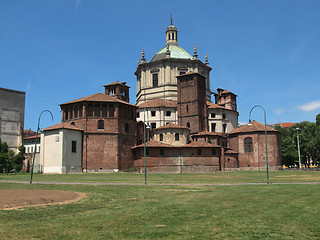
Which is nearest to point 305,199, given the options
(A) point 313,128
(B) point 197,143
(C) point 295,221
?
→ (C) point 295,221

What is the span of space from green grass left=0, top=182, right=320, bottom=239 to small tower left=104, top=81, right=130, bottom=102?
64147 mm

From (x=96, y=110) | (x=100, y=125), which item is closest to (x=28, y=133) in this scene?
(x=96, y=110)

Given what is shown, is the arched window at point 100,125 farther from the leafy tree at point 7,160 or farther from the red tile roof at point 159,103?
the leafy tree at point 7,160

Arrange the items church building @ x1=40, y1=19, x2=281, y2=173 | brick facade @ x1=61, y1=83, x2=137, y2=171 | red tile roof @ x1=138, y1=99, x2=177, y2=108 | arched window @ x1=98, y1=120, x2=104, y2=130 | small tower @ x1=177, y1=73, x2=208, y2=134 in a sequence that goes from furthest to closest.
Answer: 1. red tile roof @ x1=138, y1=99, x2=177, y2=108
2. small tower @ x1=177, y1=73, x2=208, y2=134
3. arched window @ x1=98, y1=120, x2=104, y2=130
4. brick facade @ x1=61, y1=83, x2=137, y2=171
5. church building @ x1=40, y1=19, x2=281, y2=173

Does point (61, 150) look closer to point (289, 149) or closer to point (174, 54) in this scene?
point (174, 54)

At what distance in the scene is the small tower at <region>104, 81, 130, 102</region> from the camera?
80.4 m

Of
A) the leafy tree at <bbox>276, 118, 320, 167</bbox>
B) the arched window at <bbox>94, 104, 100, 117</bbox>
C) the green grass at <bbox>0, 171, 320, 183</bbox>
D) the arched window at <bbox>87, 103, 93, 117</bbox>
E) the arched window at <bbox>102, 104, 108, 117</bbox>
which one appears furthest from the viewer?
the leafy tree at <bbox>276, 118, 320, 167</bbox>

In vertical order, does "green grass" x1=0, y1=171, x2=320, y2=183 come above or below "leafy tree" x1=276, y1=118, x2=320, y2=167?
below

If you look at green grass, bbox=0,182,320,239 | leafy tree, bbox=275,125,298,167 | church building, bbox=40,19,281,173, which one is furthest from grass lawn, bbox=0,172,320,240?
leafy tree, bbox=275,125,298,167

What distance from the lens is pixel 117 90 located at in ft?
264

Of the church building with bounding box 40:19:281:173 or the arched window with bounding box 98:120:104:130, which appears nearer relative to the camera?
the church building with bounding box 40:19:281:173

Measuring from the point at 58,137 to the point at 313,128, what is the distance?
6490 centimetres

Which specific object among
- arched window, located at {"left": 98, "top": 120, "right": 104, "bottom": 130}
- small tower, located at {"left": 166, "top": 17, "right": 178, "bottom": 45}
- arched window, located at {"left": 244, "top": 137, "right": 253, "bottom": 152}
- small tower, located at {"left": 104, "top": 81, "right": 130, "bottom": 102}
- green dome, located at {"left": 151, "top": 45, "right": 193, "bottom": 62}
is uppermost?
small tower, located at {"left": 166, "top": 17, "right": 178, "bottom": 45}

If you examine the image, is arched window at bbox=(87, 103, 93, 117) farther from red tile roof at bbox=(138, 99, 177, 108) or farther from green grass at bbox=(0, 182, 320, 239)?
green grass at bbox=(0, 182, 320, 239)
